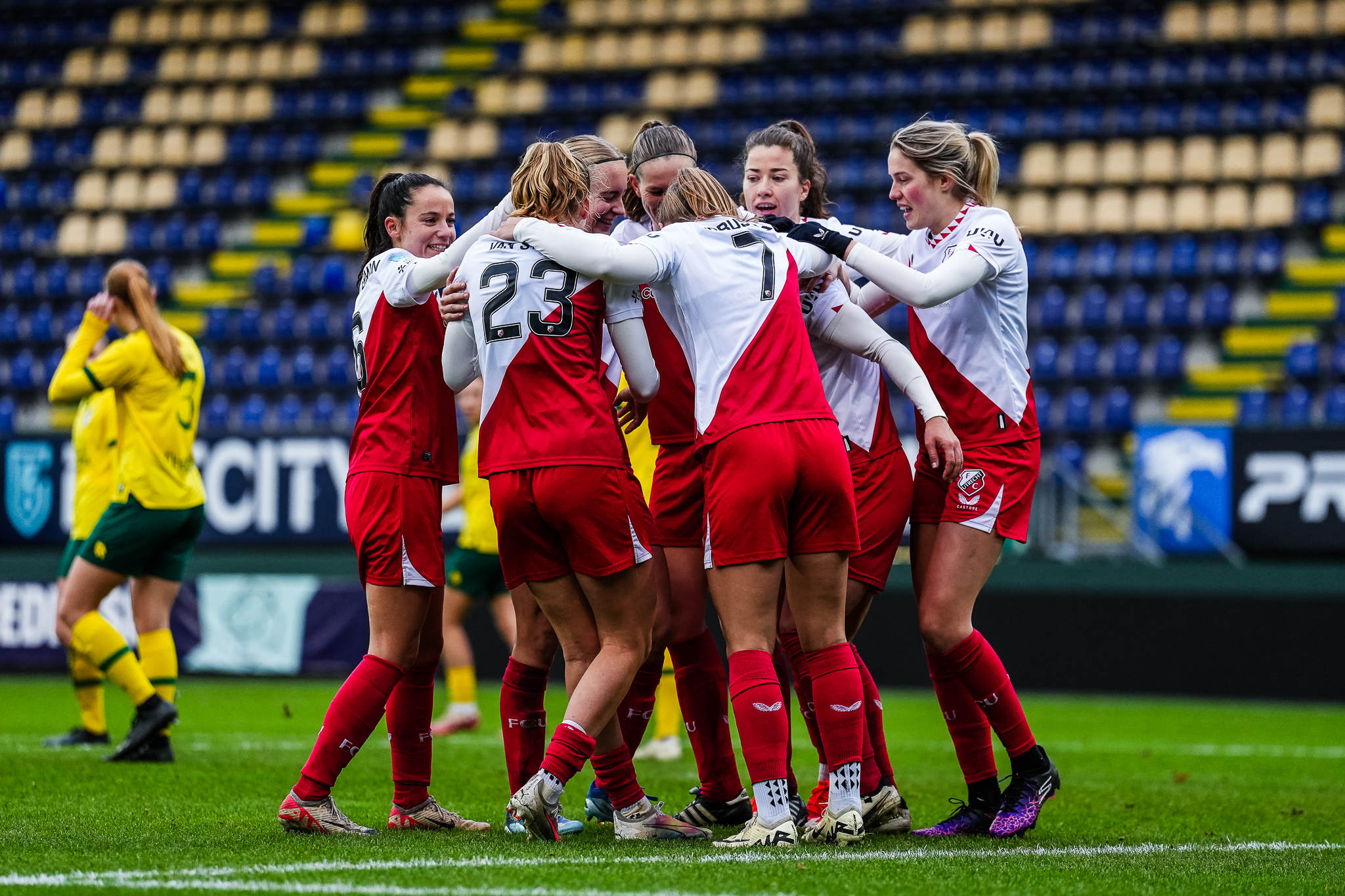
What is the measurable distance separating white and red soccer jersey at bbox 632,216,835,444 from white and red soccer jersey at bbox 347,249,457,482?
85 centimetres

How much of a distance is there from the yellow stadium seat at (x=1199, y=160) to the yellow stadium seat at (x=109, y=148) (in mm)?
13752

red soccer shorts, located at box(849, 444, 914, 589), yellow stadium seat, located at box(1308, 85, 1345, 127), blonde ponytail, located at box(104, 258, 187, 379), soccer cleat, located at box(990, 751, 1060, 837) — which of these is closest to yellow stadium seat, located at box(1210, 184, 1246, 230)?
yellow stadium seat, located at box(1308, 85, 1345, 127)

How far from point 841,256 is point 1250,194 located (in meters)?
12.9

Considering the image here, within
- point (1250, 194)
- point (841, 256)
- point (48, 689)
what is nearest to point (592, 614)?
point (841, 256)

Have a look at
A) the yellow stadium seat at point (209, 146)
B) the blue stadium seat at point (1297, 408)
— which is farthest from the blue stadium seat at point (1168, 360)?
the yellow stadium seat at point (209, 146)

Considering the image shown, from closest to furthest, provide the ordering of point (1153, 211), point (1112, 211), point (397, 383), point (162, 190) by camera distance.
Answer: point (397, 383)
point (1153, 211)
point (1112, 211)
point (162, 190)

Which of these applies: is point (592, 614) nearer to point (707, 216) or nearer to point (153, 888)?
point (707, 216)

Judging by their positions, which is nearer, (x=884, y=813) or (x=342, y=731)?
(x=342, y=731)

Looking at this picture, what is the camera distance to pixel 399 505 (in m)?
4.70

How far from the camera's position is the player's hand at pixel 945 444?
464 cm

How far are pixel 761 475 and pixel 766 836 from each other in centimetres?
102

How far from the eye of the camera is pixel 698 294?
444 cm

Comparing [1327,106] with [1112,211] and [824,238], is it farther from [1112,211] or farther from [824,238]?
[824,238]

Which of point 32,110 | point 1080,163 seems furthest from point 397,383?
point 32,110
